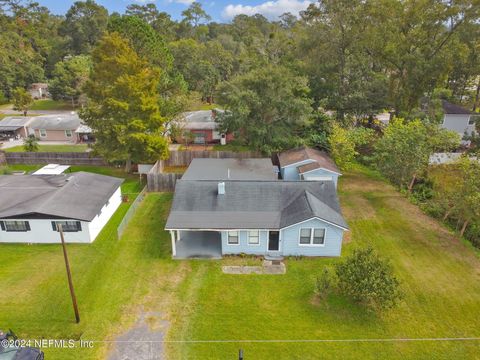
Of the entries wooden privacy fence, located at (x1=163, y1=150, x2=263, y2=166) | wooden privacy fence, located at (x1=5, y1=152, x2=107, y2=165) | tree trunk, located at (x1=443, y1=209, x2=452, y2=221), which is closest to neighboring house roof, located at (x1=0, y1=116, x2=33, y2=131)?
wooden privacy fence, located at (x1=5, y1=152, x2=107, y2=165)

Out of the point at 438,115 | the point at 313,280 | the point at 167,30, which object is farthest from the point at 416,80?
the point at 167,30

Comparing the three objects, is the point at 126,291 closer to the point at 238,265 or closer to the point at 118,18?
the point at 238,265

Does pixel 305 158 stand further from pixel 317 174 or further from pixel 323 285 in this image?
pixel 323 285

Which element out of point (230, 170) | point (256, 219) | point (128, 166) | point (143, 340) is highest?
point (230, 170)

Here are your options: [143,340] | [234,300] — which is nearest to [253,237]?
[234,300]

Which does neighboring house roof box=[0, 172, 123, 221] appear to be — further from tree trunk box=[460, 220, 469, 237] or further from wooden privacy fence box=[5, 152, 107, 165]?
tree trunk box=[460, 220, 469, 237]

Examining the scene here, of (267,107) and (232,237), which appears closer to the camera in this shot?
(232,237)

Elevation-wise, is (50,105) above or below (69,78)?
below

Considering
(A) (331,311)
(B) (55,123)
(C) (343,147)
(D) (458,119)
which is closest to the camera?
(A) (331,311)
